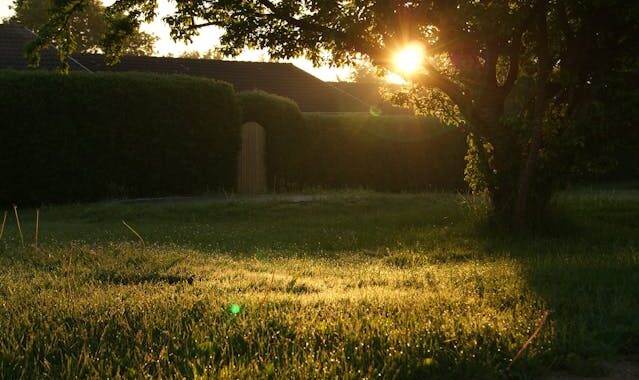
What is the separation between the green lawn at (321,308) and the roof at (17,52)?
1754cm

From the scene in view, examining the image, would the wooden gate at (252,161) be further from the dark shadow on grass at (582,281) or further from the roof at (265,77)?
the dark shadow on grass at (582,281)

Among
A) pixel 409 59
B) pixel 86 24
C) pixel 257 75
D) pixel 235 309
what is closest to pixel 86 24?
pixel 86 24

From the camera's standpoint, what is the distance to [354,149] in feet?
83.8

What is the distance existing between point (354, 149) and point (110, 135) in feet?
31.5

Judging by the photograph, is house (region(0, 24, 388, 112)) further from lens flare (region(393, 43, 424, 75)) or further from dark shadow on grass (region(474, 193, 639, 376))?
dark shadow on grass (region(474, 193, 639, 376))

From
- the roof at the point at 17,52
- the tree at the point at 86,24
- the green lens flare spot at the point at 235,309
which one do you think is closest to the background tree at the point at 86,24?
the tree at the point at 86,24

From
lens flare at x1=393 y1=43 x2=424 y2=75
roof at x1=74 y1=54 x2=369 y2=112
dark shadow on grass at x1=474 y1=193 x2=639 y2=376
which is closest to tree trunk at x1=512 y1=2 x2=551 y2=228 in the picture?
dark shadow on grass at x1=474 y1=193 x2=639 y2=376

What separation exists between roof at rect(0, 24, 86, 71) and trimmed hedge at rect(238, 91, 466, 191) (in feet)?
29.3

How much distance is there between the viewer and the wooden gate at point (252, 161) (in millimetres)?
24062

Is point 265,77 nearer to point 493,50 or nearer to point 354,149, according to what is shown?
point 354,149

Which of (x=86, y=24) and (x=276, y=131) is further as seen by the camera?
(x=86, y=24)

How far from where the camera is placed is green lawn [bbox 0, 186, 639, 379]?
4.39 meters

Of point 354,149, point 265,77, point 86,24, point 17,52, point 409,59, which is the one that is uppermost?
point 86,24

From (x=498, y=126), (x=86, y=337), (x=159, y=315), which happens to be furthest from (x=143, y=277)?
(x=498, y=126)
